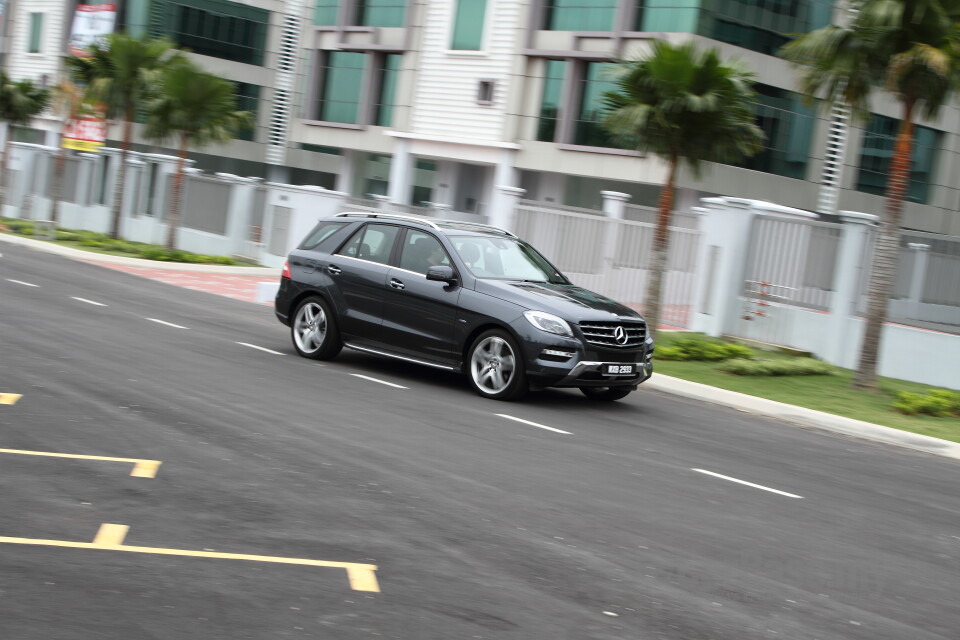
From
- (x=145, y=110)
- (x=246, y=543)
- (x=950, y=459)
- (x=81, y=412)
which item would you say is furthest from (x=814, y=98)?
(x=145, y=110)

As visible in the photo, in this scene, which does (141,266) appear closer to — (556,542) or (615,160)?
(615,160)

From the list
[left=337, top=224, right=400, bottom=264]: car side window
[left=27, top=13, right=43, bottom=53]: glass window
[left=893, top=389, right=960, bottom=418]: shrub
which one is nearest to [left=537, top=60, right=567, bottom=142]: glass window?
[left=893, top=389, right=960, bottom=418]: shrub

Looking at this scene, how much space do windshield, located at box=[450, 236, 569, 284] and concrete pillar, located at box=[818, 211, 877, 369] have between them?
7.00 m

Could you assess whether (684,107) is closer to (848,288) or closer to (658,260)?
(658,260)

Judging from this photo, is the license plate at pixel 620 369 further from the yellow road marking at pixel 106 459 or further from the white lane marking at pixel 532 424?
the yellow road marking at pixel 106 459

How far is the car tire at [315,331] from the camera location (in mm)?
13445

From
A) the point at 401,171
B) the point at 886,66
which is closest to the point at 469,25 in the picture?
Answer: the point at 401,171

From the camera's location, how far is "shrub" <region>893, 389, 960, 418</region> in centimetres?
1410

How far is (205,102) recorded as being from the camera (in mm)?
30906

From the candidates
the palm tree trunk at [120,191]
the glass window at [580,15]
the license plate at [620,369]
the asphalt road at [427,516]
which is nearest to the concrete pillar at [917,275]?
the asphalt road at [427,516]

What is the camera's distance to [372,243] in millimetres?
13391

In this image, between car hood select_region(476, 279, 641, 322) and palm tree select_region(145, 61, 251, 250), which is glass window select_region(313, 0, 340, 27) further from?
car hood select_region(476, 279, 641, 322)

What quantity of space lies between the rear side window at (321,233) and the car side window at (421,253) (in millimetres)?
1216

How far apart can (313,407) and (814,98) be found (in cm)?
904
